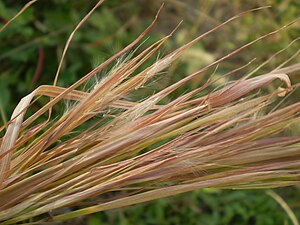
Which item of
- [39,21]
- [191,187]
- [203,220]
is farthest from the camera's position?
[39,21]

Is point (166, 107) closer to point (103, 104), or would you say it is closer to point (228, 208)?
point (103, 104)

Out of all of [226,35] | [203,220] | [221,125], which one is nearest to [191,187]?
[221,125]

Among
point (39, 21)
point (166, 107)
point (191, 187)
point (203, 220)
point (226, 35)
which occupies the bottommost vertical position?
point (191, 187)

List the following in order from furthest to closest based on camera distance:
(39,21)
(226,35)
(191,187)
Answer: (226,35) → (39,21) → (191,187)

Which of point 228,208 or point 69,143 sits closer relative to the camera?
point 69,143

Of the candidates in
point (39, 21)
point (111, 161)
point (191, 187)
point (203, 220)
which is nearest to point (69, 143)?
point (111, 161)

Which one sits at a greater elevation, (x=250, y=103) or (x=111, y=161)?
(x=250, y=103)
